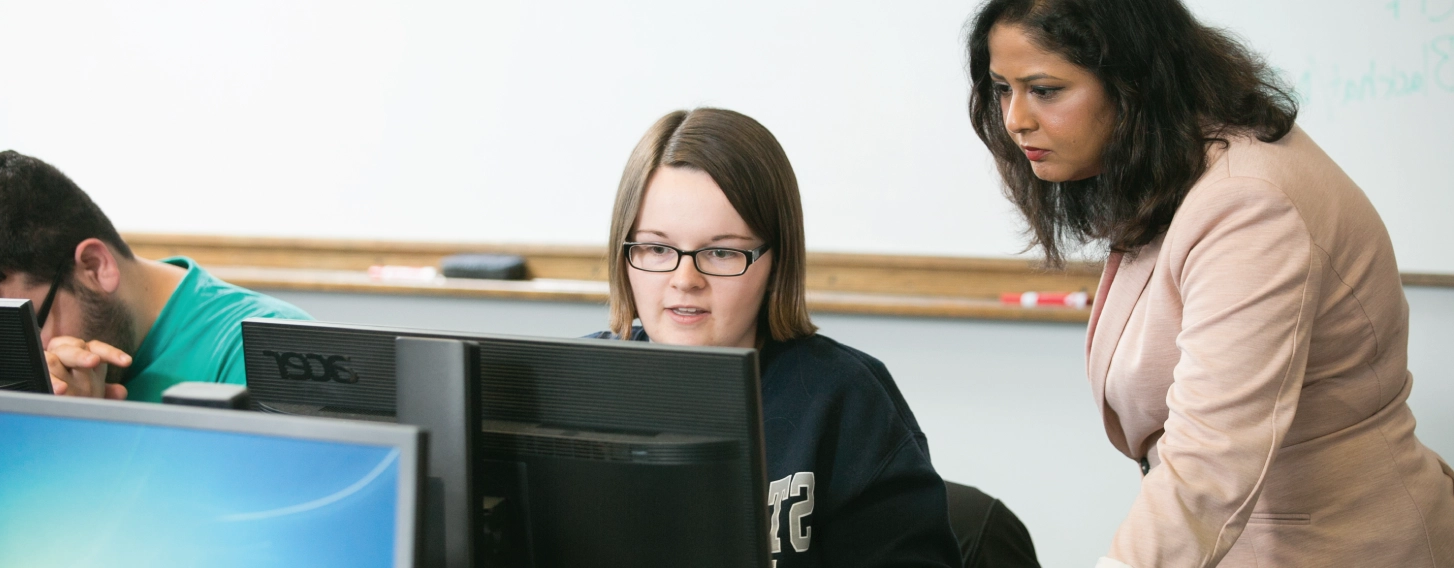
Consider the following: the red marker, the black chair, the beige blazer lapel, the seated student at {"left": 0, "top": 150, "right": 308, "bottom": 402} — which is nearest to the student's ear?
the seated student at {"left": 0, "top": 150, "right": 308, "bottom": 402}

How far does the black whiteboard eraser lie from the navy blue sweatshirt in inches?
56.7

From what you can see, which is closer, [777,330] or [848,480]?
[848,480]

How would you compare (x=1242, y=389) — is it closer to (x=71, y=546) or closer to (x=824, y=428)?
(x=824, y=428)

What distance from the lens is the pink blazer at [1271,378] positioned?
1.02 metres

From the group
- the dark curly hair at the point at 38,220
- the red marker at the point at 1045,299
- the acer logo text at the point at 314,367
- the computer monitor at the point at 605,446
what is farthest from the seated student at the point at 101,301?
the red marker at the point at 1045,299

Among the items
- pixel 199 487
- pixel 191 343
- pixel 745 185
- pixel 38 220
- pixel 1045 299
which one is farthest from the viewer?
pixel 1045 299

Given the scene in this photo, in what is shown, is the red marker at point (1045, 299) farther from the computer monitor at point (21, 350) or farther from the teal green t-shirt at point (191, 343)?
the computer monitor at point (21, 350)

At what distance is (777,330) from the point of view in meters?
1.26

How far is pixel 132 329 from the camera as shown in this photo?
1.65m

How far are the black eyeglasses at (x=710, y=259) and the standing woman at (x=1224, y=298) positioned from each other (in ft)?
1.08

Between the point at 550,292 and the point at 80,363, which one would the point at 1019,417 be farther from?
the point at 80,363

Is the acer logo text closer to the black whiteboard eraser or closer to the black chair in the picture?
the black chair

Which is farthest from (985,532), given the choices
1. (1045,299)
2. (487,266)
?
(487,266)

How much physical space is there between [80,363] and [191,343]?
18 centimetres
